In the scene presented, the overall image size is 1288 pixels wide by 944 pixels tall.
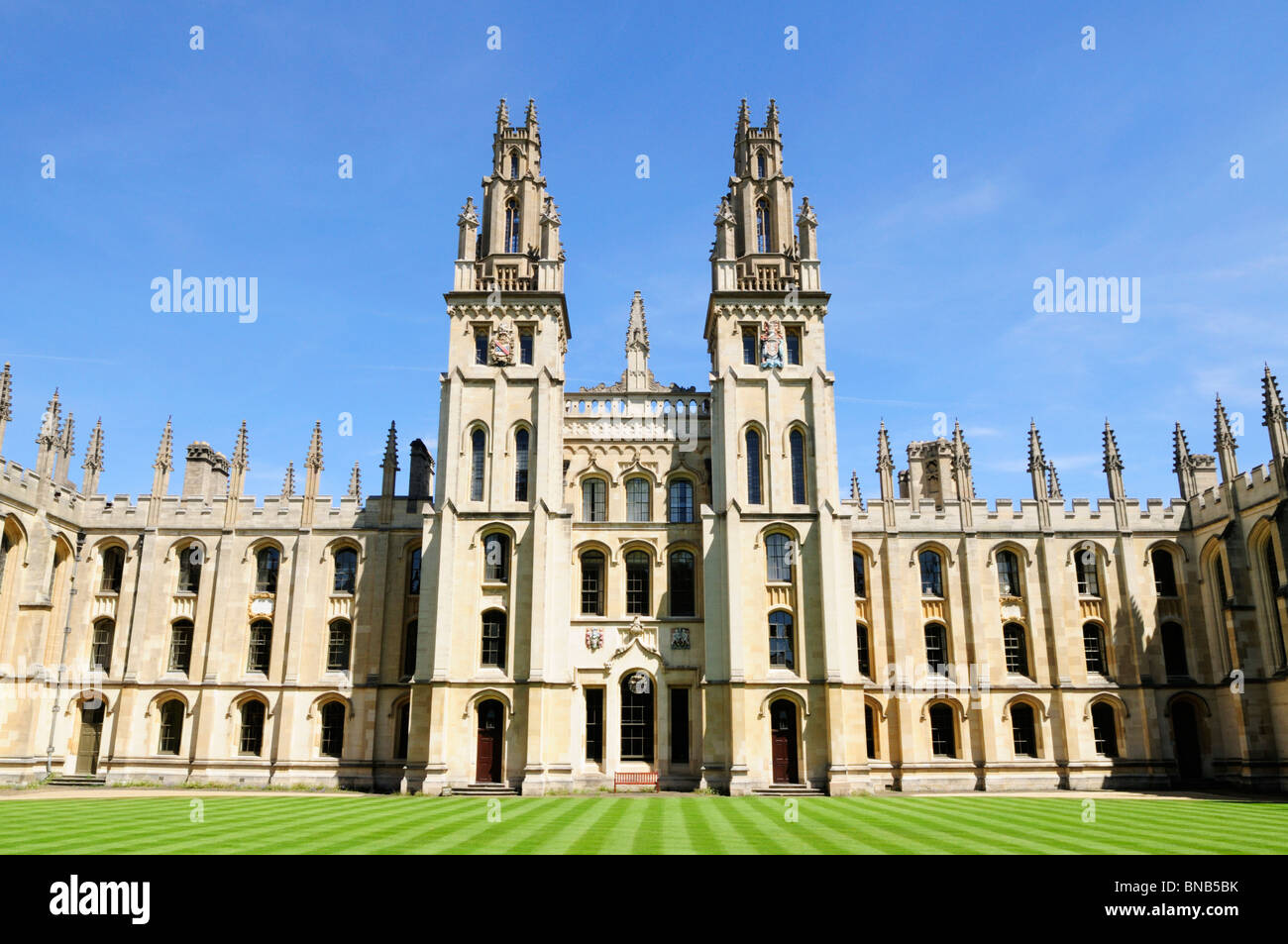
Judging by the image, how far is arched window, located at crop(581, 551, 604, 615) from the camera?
123 feet

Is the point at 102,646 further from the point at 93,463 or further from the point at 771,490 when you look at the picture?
the point at 771,490

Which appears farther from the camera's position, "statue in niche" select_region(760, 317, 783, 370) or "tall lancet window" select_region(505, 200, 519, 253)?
"tall lancet window" select_region(505, 200, 519, 253)

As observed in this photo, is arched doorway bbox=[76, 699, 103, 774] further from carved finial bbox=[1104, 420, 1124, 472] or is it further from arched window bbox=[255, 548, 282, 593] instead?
carved finial bbox=[1104, 420, 1124, 472]

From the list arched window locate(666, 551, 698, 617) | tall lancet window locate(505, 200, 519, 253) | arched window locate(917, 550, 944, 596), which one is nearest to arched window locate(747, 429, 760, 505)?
arched window locate(666, 551, 698, 617)

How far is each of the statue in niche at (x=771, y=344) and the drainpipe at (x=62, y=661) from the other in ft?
108

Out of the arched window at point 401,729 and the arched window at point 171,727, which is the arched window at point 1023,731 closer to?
the arched window at point 401,729

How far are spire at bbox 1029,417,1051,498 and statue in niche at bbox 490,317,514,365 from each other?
25.0 m

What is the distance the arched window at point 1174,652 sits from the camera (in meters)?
39.2

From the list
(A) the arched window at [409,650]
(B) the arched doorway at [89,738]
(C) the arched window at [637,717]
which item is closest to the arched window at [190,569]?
(B) the arched doorway at [89,738]

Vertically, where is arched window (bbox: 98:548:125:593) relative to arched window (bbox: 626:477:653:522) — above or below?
below

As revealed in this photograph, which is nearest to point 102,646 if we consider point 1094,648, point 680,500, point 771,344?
point 680,500
